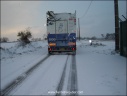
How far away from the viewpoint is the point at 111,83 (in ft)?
27.7

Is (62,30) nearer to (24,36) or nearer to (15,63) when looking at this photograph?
(15,63)

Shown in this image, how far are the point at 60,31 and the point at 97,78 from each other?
1169cm

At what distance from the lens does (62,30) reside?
20.4m

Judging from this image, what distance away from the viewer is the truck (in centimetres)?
2034

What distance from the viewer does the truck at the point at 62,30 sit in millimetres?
20344

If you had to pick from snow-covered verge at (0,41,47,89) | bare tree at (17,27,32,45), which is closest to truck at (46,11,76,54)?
snow-covered verge at (0,41,47,89)

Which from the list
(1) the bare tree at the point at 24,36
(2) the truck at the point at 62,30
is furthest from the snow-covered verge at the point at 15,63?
(1) the bare tree at the point at 24,36

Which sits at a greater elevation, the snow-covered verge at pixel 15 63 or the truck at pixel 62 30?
the truck at pixel 62 30

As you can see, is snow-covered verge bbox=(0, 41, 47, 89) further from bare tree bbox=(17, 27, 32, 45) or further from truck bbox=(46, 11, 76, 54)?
→ bare tree bbox=(17, 27, 32, 45)

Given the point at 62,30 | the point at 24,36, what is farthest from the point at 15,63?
the point at 24,36

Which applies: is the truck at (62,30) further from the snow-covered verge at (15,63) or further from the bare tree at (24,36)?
the bare tree at (24,36)

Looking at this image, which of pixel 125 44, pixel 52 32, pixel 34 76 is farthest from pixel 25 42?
pixel 34 76

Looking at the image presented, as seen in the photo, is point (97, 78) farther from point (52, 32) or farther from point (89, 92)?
point (52, 32)

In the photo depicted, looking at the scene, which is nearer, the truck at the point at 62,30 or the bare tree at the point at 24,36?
the truck at the point at 62,30
